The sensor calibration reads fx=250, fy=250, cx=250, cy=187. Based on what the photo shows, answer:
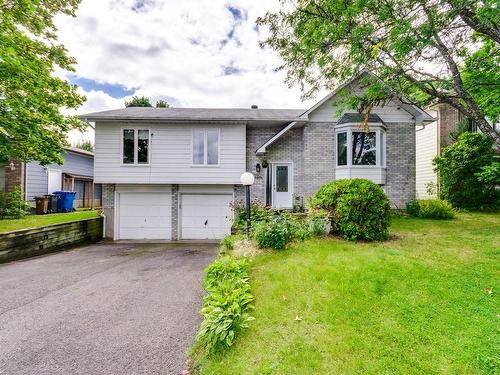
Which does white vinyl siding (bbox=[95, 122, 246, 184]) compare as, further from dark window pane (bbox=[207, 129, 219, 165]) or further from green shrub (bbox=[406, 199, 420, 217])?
green shrub (bbox=[406, 199, 420, 217])

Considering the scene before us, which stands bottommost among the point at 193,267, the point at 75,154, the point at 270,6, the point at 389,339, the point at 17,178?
the point at 193,267

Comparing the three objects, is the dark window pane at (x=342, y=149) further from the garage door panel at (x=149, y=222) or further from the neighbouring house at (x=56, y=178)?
the neighbouring house at (x=56, y=178)

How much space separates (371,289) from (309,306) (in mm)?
1106

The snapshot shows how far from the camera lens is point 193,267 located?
730 cm

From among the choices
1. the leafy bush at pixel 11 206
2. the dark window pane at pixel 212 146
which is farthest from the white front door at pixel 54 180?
the dark window pane at pixel 212 146

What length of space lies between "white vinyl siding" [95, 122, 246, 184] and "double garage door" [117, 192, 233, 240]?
35.0 inches

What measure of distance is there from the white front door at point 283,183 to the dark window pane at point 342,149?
2.20m

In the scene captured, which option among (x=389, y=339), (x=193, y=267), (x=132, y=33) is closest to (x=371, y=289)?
(x=389, y=339)

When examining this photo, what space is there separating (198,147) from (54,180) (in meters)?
11.9

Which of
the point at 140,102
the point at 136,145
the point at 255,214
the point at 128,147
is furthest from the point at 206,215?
the point at 140,102

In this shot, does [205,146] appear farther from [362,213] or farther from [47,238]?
[362,213]

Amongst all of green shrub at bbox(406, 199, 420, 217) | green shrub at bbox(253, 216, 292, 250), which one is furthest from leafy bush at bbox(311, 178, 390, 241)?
green shrub at bbox(406, 199, 420, 217)

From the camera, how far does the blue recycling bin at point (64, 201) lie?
15.6 m

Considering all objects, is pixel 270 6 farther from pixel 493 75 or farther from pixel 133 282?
pixel 133 282
